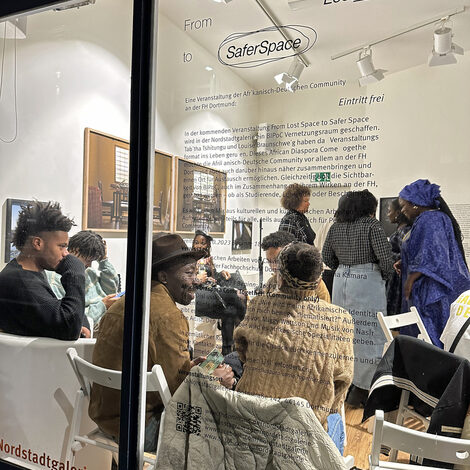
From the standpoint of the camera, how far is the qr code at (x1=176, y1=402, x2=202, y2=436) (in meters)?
1.34

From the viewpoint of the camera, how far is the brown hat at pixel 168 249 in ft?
4.52

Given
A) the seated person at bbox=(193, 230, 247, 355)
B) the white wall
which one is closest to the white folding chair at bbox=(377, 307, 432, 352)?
the seated person at bbox=(193, 230, 247, 355)

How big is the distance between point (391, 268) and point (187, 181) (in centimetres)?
65

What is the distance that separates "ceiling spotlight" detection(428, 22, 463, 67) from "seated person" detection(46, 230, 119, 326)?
3.74 ft

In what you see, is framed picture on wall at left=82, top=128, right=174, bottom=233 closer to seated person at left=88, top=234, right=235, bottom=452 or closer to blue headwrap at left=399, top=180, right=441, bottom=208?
seated person at left=88, top=234, right=235, bottom=452

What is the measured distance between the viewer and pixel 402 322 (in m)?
1.11

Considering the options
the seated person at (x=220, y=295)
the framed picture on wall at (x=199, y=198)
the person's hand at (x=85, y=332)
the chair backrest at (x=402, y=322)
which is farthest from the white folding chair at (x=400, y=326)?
the person's hand at (x=85, y=332)

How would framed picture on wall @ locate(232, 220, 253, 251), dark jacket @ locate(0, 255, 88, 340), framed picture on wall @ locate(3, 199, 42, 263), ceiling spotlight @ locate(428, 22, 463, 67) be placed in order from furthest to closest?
1. framed picture on wall @ locate(3, 199, 42, 263)
2. dark jacket @ locate(0, 255, 88, 340)
3. framed picture on wall @ locate(232, 220, 253, 251)
4. ceiling spotlight @ locate(428, 22, 463, 67)

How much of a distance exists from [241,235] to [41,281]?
871 millimetres

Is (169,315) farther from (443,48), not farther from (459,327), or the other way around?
(443,48)

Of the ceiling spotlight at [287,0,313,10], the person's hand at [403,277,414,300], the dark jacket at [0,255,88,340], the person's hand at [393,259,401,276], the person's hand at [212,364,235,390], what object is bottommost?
the person's hand at [212,364,235,390]

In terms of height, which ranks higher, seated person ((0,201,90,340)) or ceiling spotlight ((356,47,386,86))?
ceiling spotlight ((356,47,386,86))

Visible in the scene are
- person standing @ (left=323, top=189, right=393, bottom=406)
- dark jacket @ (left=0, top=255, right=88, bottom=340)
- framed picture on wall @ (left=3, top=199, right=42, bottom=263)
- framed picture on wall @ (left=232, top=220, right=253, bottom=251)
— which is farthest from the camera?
framed picture on wall @ (left=3, top=199, right=42, bottom=263)

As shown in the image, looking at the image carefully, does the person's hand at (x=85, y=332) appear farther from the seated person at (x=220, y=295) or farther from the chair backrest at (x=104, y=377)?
the seated person at (x=220, y=295)
